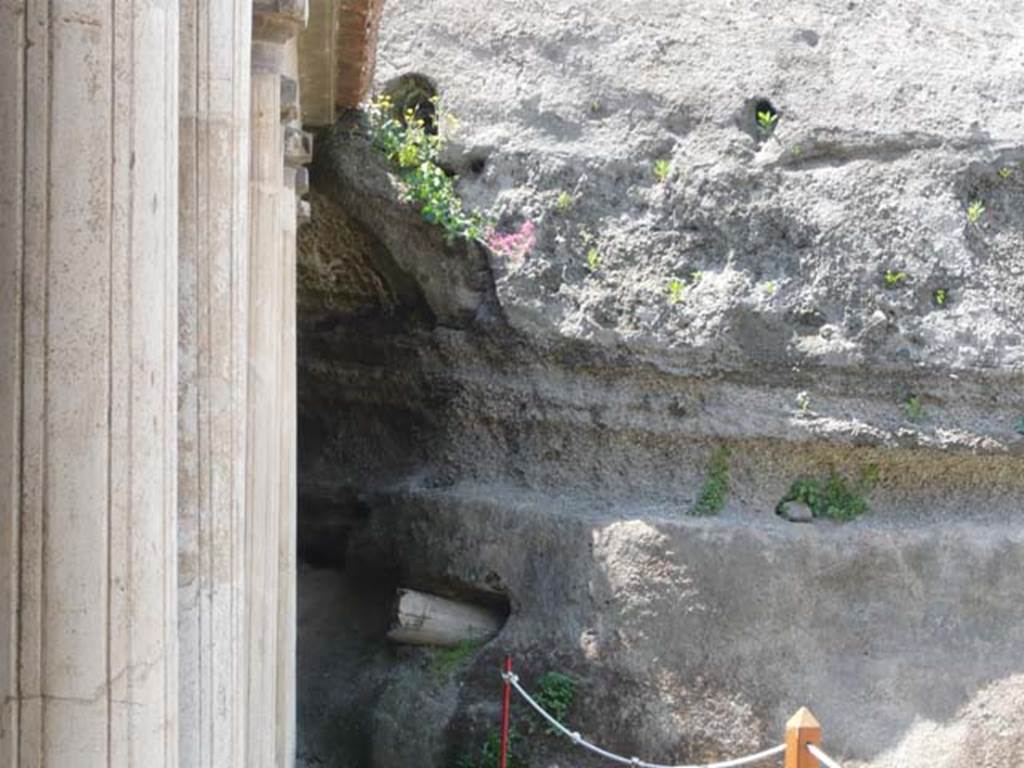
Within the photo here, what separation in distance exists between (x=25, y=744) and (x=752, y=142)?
915cm

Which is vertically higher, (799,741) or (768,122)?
(768,122)

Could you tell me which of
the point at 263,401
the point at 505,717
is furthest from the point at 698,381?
the point at 263,401

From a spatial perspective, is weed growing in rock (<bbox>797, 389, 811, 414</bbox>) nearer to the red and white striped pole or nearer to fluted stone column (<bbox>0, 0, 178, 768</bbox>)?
the red and white striped pole

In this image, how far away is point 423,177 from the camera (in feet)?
37.1

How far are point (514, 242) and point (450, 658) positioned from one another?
8.61 ft

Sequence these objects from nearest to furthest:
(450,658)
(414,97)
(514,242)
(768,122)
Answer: (450,658) → (514,242) → (768,122) → (414,97)

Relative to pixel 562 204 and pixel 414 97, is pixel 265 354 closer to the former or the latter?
pixel 562 204

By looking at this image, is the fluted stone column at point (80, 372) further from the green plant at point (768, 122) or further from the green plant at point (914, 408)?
the green plant at point (768, 122)

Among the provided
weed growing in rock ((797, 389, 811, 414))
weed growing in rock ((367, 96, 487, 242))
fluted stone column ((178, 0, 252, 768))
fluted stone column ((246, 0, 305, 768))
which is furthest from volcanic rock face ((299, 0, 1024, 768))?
fluted stone column ((178, 0, 252, 768))

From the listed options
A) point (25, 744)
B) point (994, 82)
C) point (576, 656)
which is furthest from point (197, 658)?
point (994, 82)

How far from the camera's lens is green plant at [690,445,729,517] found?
11109 mm

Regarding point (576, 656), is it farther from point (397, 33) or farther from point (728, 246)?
point (397, 33)

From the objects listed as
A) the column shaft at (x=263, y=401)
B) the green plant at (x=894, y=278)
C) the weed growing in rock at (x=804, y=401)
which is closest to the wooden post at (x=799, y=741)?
the column shaft at (x=263, y=401)

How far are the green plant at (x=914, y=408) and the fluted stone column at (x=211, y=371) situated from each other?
7.12 m
